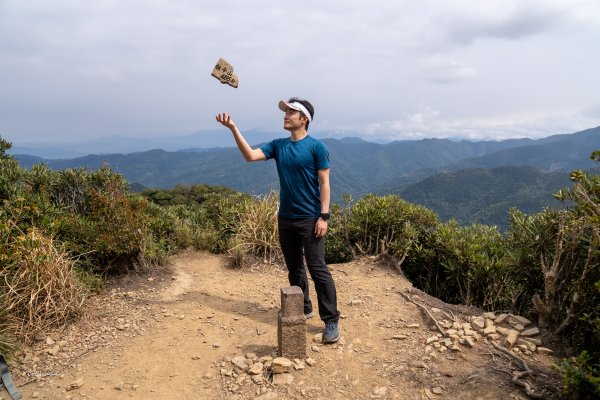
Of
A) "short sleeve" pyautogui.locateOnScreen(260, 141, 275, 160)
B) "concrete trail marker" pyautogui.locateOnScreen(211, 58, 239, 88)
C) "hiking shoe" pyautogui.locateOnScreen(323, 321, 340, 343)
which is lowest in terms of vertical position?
"hiking shoe" pyautogui.locateOnScreen(323, 321, 340, 343)

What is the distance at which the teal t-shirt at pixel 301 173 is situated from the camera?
3.89m

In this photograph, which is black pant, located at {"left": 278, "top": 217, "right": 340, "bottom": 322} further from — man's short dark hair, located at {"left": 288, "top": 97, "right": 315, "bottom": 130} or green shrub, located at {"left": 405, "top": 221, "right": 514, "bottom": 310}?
green shrub, located at {"left": 405, "top": 221, "right": 514, "bottom": 310}

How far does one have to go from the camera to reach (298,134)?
399cm

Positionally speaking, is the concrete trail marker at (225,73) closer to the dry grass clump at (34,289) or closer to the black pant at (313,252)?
the black pant at (313,252)

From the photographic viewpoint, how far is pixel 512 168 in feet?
594

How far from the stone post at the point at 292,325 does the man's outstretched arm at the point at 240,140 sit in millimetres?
1390

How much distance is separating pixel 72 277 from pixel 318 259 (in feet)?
10.2

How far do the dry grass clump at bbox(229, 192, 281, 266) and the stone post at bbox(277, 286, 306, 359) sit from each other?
3.19 metres

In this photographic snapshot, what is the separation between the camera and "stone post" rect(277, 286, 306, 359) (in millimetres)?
3730

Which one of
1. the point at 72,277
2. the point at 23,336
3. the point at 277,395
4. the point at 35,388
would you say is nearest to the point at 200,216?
the point at 72,277

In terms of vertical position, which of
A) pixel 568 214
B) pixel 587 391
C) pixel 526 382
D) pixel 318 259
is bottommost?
pixel 526 382

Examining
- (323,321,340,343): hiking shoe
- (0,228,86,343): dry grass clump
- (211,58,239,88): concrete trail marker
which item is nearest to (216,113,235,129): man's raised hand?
(211,58,239,88): concrete trail marker

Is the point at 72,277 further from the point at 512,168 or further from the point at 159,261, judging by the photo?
the point at 512,168

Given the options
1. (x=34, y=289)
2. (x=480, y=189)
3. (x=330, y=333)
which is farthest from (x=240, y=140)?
(x=480, y=189)
